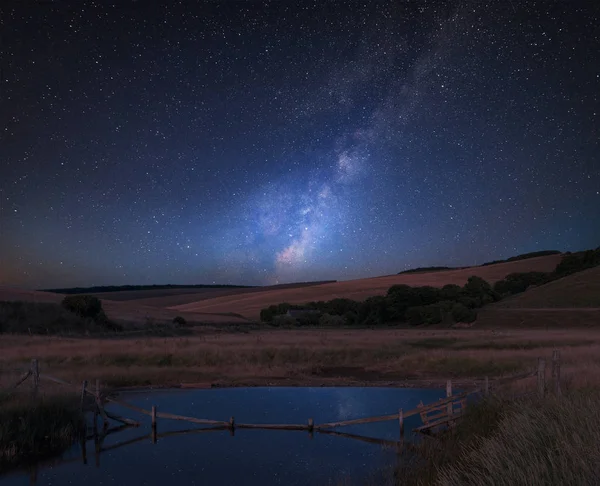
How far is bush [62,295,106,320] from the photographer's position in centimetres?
5769

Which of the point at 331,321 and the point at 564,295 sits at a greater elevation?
the point at 564,295

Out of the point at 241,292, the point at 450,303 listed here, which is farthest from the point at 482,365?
the point at 241,292

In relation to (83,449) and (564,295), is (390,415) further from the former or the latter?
(564,295)

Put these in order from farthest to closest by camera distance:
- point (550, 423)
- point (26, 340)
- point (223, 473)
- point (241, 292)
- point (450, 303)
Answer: point (241, 292) < point (450, 303) < point (26, 340) < point (223, 473) < point (550, 423)

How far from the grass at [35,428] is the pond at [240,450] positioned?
540 millimetres

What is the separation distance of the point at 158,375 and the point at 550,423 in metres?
23.9

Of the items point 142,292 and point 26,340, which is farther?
point 142,292

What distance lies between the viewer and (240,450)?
17047mm

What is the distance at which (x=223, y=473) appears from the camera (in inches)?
588

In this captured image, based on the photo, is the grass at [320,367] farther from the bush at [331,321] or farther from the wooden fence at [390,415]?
the bush at [331,321]

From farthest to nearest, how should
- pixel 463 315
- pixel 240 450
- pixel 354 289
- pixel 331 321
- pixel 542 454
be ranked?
pixel 354 289 → pixel 331 321 → pixel 463 315 → pixel 240 450 → pixel 542 454

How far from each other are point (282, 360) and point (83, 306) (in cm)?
3032

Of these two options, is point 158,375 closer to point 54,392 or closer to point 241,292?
point 54,392

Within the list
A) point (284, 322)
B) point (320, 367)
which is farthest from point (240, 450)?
point (284, 322)
